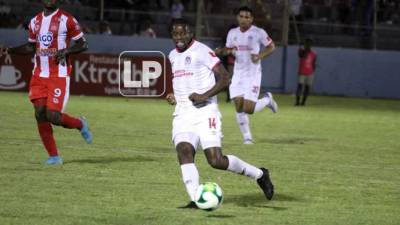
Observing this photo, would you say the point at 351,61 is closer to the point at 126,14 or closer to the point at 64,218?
the point at 126,14

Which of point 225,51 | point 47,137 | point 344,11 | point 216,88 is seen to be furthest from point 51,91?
point 344,11

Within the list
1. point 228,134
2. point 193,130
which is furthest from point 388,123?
point 193,130

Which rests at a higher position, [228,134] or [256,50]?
[256,50]

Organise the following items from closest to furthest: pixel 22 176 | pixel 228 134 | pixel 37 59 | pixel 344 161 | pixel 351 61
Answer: pixel 22 176 → pixel 37 59 → pixel 344 161 → pixel 228 134 → pixel 351 61

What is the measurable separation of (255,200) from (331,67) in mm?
21125

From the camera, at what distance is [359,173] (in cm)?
1323

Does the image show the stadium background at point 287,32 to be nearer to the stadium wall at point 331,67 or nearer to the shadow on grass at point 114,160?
the stadium wall at point 331,67

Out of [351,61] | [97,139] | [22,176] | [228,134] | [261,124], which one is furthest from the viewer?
[351,61]

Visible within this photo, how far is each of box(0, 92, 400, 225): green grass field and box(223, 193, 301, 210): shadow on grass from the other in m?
0.01

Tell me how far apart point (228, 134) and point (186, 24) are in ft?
29.5

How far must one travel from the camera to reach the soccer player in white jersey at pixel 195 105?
973 cm

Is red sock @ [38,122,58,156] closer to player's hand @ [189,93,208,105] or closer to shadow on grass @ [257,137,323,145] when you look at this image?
player's hand @ [189,93,208,105]

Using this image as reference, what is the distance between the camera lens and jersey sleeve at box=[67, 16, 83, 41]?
1307 centimetres

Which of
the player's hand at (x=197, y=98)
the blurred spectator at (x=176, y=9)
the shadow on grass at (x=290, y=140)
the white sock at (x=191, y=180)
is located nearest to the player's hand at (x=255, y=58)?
the shadow on grass at (x=290, y=140)
